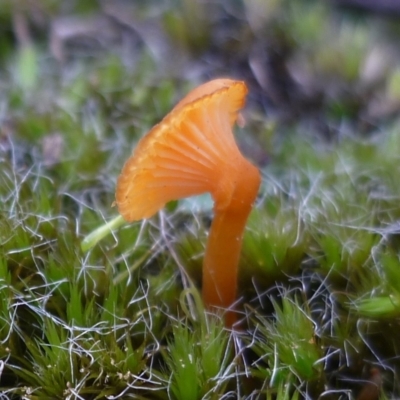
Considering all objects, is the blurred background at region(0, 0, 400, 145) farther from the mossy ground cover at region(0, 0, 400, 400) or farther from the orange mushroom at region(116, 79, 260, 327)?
the orange mushroom at region(116, 79, 260, 327)

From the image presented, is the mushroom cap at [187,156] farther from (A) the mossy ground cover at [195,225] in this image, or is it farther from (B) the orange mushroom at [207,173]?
(A) the mossy ground cover at [195,225]

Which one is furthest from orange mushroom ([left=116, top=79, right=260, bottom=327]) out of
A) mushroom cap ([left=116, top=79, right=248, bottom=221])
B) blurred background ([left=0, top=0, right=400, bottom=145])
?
blurred background ([left=0, top=0, right=400, bottom=145])

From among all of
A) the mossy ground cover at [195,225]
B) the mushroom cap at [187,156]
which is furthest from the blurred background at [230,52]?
the mushroom cap at [187,156]

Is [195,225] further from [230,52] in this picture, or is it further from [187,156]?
[230,52]

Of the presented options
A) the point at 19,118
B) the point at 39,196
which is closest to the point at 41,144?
the point at 19,118

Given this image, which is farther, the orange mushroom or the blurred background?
the blurred background
